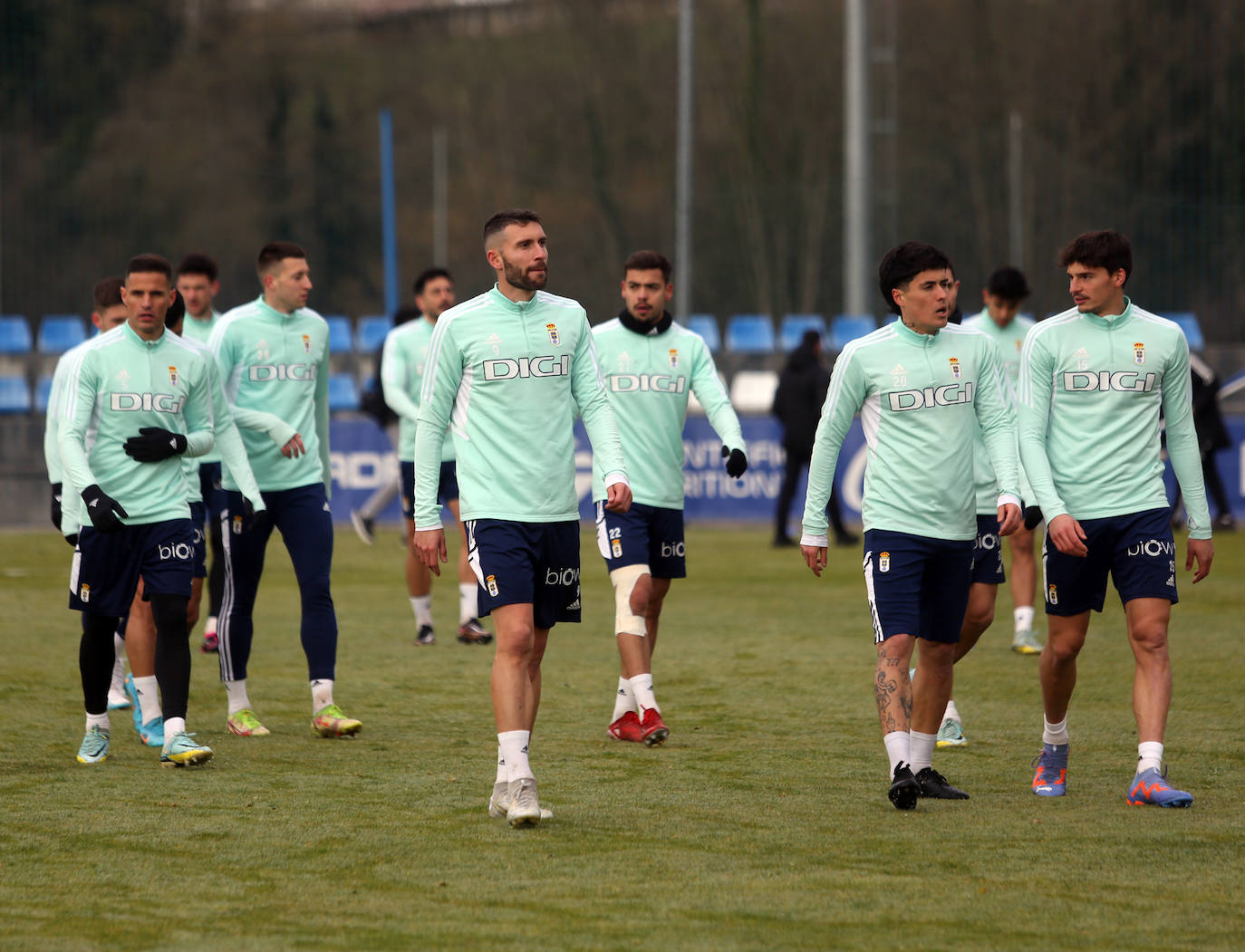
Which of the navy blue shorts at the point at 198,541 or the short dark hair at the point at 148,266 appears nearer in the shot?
the short dark hair at the point at 148,266

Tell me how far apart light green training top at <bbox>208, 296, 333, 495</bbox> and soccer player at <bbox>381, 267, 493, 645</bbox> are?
2.49 m

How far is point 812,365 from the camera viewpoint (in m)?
17.6

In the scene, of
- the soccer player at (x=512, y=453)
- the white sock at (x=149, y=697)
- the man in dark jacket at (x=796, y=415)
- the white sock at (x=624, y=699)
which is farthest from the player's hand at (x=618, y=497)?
the man in dark jacket at (x=796, y=415)

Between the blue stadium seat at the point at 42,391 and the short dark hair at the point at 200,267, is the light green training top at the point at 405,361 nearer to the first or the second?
the short dark hair at the point at 200,267

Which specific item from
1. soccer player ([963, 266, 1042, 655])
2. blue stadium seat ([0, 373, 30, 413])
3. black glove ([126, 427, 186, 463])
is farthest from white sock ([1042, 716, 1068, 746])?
blue stadium seat ([0, 373, 30, 413])

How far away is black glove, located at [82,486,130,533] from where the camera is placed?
6.56m

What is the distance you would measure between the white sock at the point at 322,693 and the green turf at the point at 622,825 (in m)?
0.22

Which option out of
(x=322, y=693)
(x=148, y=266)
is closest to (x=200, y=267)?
(x=148, y=266)

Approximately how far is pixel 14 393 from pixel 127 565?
15511 mm

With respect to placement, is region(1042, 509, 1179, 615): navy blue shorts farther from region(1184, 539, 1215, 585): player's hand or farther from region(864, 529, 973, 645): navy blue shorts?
region(864, 529, 973, 645): navy blue shorts

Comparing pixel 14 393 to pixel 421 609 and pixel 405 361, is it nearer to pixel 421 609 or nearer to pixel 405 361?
pixel 405 361

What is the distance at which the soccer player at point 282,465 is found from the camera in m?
7.68

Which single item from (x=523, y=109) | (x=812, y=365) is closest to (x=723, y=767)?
(x=812, y=365)

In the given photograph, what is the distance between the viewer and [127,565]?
6.89m
